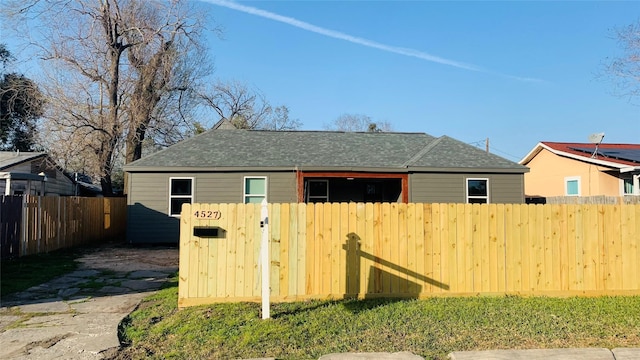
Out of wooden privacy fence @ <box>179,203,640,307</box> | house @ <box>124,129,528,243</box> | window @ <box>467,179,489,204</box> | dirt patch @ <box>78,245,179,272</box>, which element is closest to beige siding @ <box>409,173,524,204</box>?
house @ <box>124,129,528,243</box>

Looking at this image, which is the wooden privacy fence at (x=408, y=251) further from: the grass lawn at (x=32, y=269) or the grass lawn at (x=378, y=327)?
the grass lawn at (x=32, y=269)

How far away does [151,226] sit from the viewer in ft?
46.4

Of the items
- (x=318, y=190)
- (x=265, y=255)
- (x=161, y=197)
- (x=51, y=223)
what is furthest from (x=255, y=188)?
(x=265, y=255)

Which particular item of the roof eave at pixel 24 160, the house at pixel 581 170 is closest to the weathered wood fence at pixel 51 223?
the roof eave at pixel 24 160

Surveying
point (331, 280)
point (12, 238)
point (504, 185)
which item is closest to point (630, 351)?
point (331, 280)

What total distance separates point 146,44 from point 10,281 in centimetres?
1702

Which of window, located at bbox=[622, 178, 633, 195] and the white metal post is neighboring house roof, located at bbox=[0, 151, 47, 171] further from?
window, located at bbox=[622, 178, 633, 195]

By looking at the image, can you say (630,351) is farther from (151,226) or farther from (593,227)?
(151,226)

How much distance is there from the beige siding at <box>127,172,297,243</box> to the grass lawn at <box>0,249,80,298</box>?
2532mm

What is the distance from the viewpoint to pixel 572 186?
20.3 metres

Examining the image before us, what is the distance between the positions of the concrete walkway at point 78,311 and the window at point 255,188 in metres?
4.65

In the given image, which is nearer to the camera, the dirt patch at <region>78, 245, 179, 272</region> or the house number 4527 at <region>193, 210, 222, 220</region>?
the house number 4527 at <region>193, 210, 222, 220</region>

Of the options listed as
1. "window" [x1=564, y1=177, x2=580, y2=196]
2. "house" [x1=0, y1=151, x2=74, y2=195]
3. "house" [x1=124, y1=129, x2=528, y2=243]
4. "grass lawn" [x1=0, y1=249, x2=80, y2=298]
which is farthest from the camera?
"window" [x1=564, y1=177, x2=580, y2=196]

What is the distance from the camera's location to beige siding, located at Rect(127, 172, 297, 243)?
1407cm
